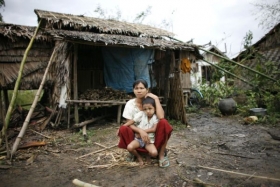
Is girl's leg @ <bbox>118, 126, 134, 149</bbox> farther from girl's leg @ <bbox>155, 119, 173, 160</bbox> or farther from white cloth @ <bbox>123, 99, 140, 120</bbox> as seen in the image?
girl's leg @ <bbox>155, 119, 173, 160</bbox>

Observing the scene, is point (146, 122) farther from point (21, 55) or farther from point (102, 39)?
point (21, 55)

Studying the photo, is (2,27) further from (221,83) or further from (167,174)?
(221,83)

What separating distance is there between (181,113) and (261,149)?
266 centimetres

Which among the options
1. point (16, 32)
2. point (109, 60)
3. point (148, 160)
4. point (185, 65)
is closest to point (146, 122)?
point (148, 160)

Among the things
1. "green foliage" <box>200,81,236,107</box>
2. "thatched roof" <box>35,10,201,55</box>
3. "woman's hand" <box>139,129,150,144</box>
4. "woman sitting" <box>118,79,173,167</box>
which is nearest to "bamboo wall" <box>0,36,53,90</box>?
"thatched roof" <box>35,10,201,55</box>

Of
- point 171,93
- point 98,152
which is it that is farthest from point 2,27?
point 171,93

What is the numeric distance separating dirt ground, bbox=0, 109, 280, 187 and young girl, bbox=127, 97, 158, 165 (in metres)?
0.31

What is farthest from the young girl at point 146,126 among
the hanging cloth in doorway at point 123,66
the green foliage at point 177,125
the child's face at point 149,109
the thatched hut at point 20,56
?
the thatched hut at point 20,56

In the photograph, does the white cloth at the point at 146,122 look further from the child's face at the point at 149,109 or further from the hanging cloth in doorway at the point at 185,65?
the hanging cloth in doorway at the point at 185,65

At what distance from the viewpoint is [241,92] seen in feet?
28.7

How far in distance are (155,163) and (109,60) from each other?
4.51 metres

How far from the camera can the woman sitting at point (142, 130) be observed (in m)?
2.99

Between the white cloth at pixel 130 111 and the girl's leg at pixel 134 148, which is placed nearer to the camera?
the girl's leg at pixel 134 148

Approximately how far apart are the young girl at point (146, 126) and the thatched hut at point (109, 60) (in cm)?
298
